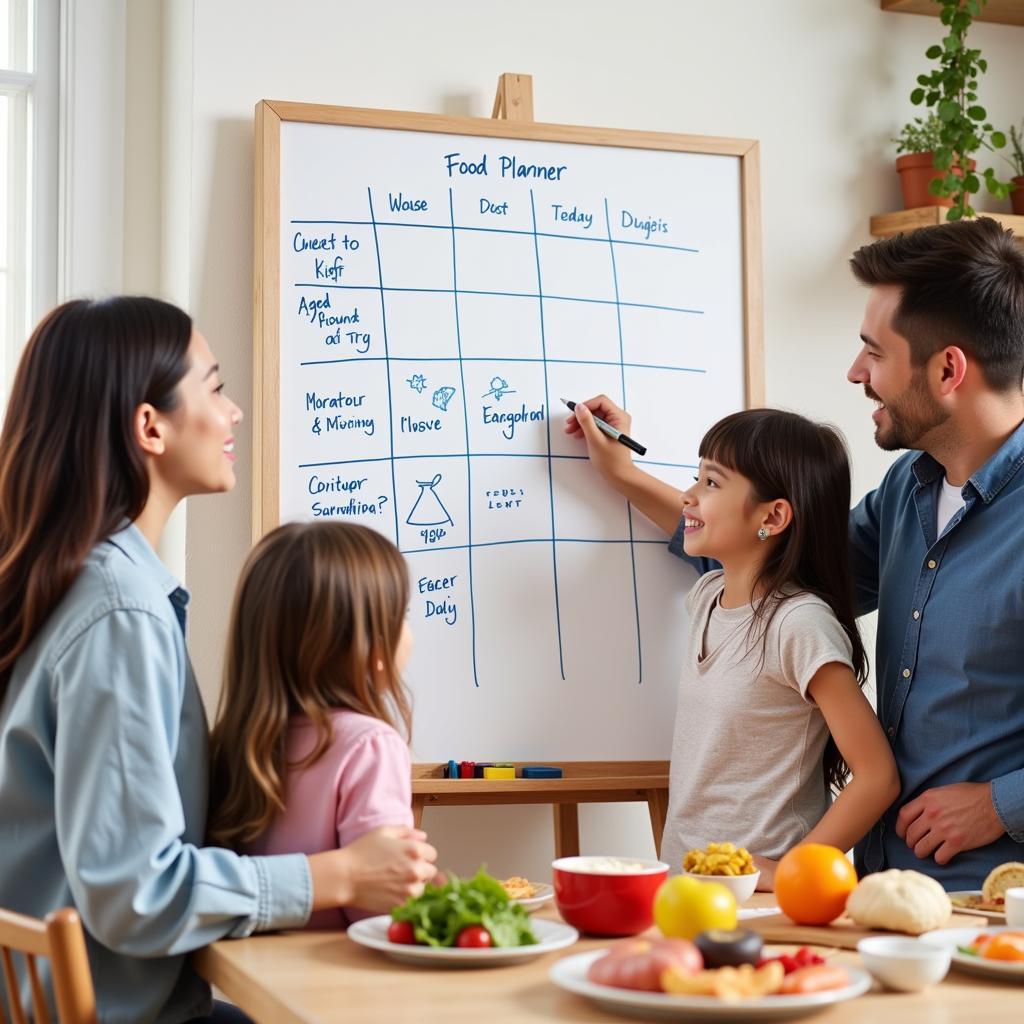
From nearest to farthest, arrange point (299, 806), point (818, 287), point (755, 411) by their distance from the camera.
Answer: point (299, 806) → point (755, 411) → point (818, 287)

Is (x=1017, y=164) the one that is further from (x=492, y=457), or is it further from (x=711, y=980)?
(x=711, y=980)

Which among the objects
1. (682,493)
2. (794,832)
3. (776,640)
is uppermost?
(682,493)

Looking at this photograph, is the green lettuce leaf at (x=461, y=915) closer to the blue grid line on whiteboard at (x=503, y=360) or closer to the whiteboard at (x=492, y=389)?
the whiteboard at (x=492, y=389)

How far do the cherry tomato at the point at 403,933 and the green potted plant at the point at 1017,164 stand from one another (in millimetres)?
2132

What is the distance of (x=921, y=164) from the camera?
2594 mm

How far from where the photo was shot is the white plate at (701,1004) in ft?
3.12

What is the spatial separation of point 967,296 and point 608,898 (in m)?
1.19

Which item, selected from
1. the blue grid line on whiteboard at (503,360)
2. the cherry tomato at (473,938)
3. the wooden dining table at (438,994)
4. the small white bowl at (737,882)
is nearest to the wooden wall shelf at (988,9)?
the blue grid line on whiteboard at (503,360)

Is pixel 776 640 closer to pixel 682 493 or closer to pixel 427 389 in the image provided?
pixel 682 493

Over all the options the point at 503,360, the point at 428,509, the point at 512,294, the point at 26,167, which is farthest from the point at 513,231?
the point at 26,167

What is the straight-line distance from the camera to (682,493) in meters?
2.21

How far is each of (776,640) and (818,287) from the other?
936 mm

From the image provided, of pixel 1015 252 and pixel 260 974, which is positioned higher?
pixel 1015 252

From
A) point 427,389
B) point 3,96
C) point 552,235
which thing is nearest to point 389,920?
point 427,389
